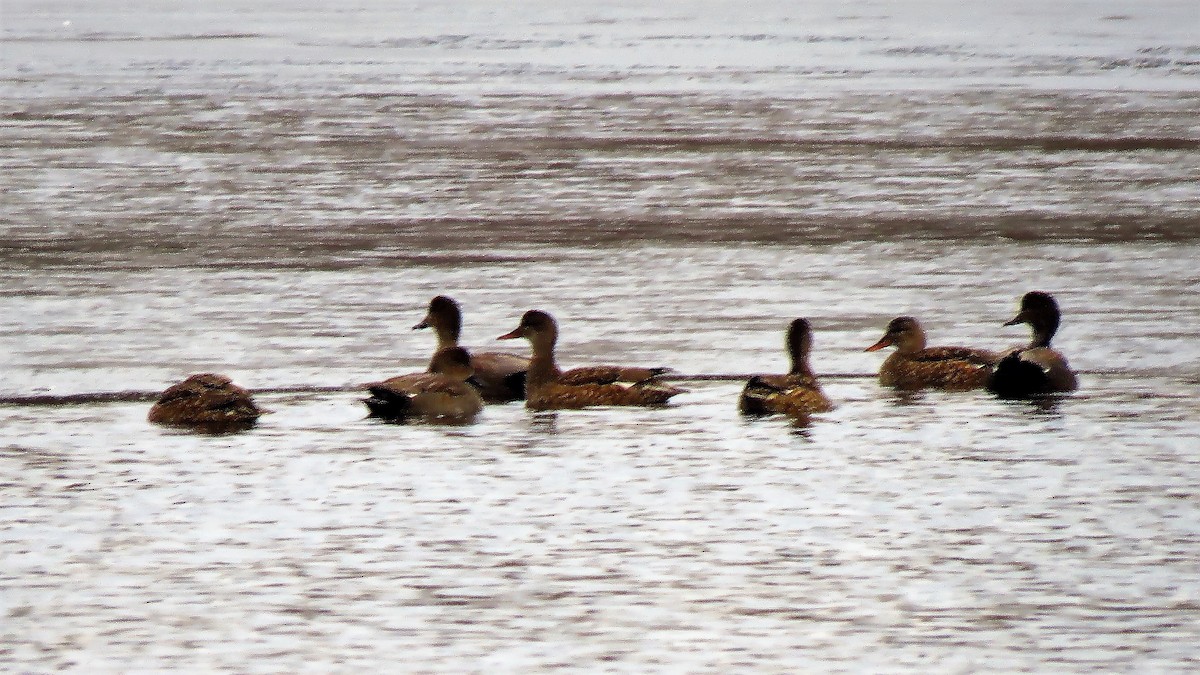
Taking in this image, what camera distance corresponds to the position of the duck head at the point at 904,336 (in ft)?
34.7

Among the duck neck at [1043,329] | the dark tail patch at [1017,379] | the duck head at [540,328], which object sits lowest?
the dark tail patch at [1017,379]

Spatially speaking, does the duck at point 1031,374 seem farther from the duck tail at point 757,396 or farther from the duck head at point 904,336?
the duck tail at point 757,396

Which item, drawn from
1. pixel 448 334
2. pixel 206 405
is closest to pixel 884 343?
pixel 448 334

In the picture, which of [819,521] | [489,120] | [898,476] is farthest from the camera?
[489,120]

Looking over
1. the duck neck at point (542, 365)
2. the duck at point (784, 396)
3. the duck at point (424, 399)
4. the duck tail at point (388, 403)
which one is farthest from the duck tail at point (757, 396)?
the duck tail at point (388, 403)

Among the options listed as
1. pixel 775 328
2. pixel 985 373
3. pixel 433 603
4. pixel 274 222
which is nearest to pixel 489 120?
pixel 274 222

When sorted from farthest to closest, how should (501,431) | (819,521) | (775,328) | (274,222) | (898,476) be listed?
(274,222) → (775,328) → (501,431) → (898,476) → (819,521)

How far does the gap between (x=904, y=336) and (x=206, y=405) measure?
332 cm

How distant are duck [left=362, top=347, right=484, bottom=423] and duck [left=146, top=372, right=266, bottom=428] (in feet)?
1.68

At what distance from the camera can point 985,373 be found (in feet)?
32.8

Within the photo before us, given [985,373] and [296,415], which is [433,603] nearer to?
[296,415]

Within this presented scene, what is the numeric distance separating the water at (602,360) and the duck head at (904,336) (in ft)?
0.97

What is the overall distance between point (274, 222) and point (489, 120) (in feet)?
22.3

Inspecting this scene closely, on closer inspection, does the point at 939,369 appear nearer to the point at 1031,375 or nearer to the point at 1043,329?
the point at 1031,375
